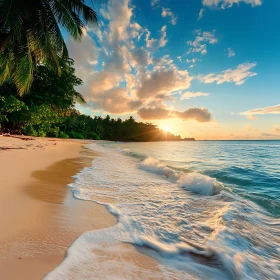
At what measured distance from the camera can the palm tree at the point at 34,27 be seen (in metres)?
7.75

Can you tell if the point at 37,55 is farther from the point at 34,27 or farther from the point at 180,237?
the point at 180,237

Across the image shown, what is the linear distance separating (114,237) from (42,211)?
52.5 inches

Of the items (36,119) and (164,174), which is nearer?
(164,174)

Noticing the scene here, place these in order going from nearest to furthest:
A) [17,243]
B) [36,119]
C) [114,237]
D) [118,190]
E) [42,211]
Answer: [17,243]
[114,237]
[42,211]
[118,190]
[36,119]

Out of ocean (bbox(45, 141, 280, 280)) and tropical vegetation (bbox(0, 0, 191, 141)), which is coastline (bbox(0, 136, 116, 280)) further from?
tropical vegetation (bbox(0, 0, 191, 141))

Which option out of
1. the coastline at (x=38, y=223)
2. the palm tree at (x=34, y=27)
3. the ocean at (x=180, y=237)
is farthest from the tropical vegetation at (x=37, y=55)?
the ocean at (x=180, y=237)

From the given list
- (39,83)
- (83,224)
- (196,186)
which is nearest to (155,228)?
(83,224)

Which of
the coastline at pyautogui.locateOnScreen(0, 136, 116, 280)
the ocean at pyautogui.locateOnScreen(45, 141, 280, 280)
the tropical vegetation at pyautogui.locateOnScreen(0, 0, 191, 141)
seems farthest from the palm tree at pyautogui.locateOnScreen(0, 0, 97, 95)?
the ocean at pyautogui.locateOnScreen(45, 141, 280, 280)

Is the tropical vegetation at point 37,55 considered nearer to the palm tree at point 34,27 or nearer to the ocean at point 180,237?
the palm tree at point 34,27

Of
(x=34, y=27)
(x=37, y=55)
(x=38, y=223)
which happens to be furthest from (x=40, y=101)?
(x=38, y=223)

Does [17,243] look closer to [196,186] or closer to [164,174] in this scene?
[196,186]

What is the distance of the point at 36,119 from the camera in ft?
63.4

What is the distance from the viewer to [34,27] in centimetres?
920

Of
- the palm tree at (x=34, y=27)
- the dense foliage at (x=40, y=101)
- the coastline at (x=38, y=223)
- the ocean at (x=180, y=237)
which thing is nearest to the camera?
the coastline at (x=38, y=223)
